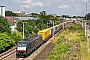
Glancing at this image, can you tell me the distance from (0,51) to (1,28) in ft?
42.7

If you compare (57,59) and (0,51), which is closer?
(57,59)

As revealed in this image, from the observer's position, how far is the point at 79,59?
28484 mm

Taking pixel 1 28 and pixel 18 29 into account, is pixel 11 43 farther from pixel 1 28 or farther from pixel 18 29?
pixel 18 29

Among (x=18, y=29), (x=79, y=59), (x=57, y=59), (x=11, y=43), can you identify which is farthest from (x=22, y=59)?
(x=18, y=29)

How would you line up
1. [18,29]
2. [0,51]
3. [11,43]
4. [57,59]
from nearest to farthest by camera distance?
[57,59]
[0,51]
[11,43]
[18,29]

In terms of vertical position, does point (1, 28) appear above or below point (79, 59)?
above

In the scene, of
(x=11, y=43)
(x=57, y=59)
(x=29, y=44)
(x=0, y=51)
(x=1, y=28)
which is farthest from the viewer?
(x=1, y=28)

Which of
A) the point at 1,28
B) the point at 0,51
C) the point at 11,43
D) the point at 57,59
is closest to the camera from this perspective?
the point at 57,59

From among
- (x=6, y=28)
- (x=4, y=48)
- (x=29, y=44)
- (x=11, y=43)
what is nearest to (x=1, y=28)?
(x=6, y=28)

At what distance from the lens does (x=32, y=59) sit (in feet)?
95.7

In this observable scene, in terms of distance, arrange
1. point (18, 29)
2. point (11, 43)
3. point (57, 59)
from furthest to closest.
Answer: point (18, 29) < point (11, 43) < point (57, 59)

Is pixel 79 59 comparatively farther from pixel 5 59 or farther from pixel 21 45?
pixel 5 59

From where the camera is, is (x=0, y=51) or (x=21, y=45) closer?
(x=21, y=45)

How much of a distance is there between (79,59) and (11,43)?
15.2 m
